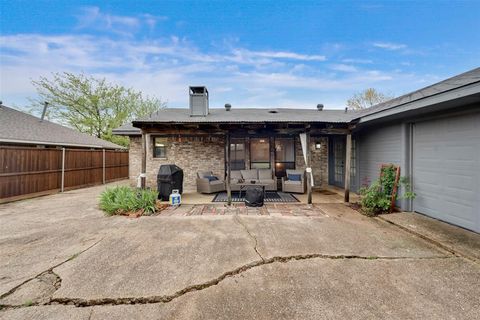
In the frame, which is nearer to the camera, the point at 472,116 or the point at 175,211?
the point at 472,116

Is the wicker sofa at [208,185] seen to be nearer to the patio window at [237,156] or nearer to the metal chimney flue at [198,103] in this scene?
the patio window at [237,156]

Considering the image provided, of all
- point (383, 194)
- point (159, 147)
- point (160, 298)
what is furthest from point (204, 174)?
point (383, 194)

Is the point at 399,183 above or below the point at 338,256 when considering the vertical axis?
above

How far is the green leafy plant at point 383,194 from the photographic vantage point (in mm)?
4773

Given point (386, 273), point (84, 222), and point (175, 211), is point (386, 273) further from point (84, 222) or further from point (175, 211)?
point (84, 222)

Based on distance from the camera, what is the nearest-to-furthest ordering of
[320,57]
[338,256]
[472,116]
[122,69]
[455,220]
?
[338,256], [472,116], [455,220], [320,57], [122,69]

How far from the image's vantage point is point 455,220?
3.86 m

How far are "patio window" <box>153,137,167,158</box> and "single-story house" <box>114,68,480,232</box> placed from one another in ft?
0.14

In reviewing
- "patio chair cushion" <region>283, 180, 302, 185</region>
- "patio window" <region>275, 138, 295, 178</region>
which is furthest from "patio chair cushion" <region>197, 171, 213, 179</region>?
"patio chair cushion" <region>283, 180, 302, 185</region>

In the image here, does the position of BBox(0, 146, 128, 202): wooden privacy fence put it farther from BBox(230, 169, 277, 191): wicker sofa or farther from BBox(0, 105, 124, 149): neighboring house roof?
BBox(230, 169, 277, 191): wicker sofa

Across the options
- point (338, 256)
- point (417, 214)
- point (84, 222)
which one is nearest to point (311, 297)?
point (338, 256)

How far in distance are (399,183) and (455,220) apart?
1.28 meters

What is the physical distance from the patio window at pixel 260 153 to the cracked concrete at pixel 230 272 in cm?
442

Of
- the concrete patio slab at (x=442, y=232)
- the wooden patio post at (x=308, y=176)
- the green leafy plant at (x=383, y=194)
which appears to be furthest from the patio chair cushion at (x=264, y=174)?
the concrete patio slab at (x=442, y=232)
